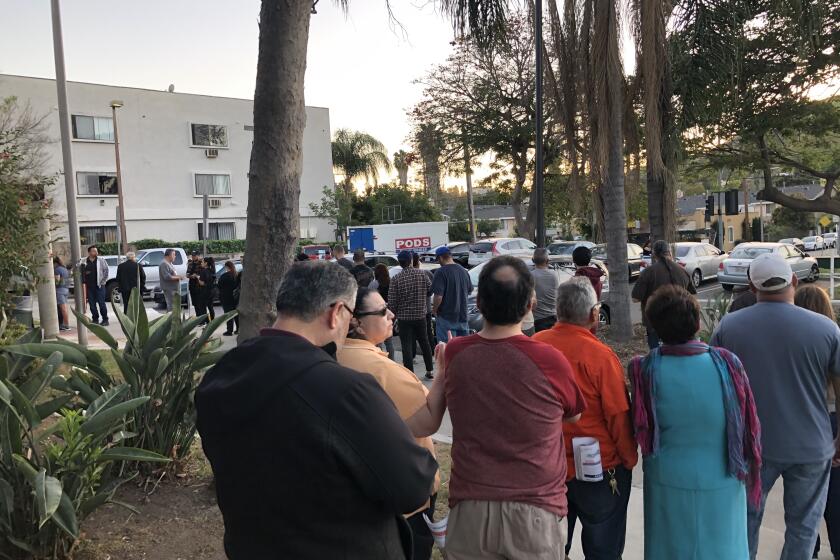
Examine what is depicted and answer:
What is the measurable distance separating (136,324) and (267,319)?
3.10 feet

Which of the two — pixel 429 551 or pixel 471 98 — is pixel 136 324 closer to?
pixel 429 551

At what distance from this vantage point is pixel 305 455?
1.68 m

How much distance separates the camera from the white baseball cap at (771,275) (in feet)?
10.9

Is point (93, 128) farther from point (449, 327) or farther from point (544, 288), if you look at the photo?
point (544, 288)

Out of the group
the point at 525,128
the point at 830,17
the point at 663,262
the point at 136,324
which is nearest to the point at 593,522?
the point at 136,324

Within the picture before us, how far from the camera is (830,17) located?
12844mm

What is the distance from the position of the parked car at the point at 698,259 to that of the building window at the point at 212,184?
87.3 feet

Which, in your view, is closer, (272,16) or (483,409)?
(483,409)

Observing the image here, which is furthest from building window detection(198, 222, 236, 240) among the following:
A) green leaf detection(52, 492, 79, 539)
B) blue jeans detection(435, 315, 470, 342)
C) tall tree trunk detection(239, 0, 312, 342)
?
green leaf detection(52, 492, 79, 539)

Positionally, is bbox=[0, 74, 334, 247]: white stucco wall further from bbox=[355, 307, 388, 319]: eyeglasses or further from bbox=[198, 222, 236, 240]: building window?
bbox=[355, 307, 388, 319]: eyeglasses

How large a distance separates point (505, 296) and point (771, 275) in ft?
5.35

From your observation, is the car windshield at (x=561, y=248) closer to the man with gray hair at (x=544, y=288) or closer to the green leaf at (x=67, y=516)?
the man with gray hair at (x=544, y=288)

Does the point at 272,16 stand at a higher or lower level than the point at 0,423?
higher

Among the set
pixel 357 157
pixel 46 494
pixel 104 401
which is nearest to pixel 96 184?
pixel 357 157
